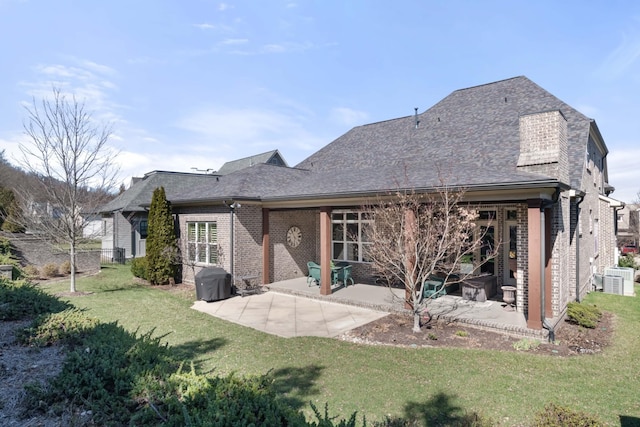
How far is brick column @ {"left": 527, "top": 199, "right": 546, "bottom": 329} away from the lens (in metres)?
7.55

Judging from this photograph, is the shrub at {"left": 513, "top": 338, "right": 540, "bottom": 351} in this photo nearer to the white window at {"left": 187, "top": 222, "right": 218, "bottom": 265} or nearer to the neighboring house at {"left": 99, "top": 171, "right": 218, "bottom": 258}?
the white window at {"left": 187, "top": 222, "right": 218, "bottom": 265}

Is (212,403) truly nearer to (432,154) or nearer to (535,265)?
(535,265)

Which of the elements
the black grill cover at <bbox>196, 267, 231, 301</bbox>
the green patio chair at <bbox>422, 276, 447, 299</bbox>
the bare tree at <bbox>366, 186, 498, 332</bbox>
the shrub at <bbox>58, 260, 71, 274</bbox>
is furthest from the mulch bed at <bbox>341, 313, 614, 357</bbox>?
the shrub at <bbox>58, 260, 71, 274</bbox>

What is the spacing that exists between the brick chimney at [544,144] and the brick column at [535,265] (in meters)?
1.67

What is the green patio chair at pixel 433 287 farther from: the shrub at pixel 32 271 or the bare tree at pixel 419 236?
the shrub at pixel 32 271

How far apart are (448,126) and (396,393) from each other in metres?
11.2

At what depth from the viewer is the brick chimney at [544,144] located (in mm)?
8625

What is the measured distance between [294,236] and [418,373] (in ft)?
29.4

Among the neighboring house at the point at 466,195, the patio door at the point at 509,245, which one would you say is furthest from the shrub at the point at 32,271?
the patio door at the point at 509,245

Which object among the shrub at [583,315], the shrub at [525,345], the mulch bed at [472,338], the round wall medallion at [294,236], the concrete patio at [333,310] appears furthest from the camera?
the round wall medallion at [294,236]

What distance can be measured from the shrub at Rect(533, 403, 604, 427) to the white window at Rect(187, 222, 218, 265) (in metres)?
11.2

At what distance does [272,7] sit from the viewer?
9.36 meters

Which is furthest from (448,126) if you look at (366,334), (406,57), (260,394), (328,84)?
(260,394)

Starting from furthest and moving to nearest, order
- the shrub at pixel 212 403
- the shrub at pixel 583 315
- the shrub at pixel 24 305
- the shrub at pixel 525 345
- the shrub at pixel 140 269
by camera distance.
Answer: the shrub at pixel 140 269, the shrub at pixel 583 315, the shrub at pixel 525 345, the shrub at pixel 24 305, the shrub at pixel 212 403
